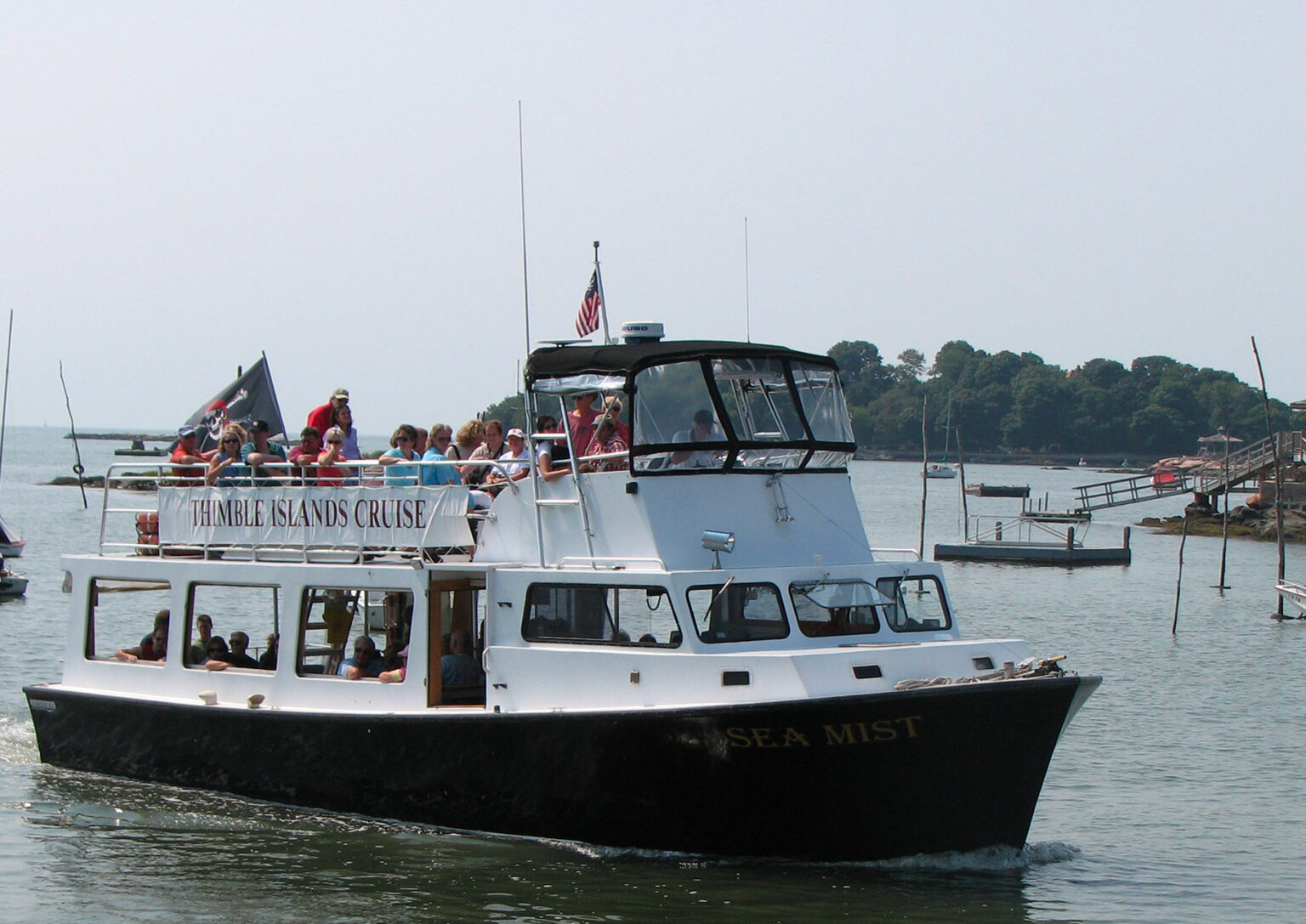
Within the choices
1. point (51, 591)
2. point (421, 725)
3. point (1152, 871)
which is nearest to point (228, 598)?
point (51, 591)

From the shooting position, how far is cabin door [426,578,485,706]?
14.1m

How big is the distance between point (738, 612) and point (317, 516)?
4.62 metres

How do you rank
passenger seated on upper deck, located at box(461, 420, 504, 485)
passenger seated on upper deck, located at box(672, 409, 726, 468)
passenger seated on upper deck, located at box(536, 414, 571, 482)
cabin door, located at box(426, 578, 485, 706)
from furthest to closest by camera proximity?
passenger seated on upper deck, located at box(461, 420, 504, 485)
cabin door, located at box(426, 578, 485, 706)
passenger seated on upper deck, located at box(536, 414, 571, 482)
passenger seated on upper deck, located at box(672, 409, 726, 468)

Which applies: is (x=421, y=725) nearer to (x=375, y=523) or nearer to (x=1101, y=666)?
(x=375, y=523)

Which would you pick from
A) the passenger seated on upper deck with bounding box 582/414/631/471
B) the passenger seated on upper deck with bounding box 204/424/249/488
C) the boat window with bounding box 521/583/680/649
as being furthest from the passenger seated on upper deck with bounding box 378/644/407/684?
the passenger seated on upper deck with bounding box 204/424/249/488

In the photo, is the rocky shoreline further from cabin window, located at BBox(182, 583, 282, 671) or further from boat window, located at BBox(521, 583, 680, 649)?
boat window, located at BBox(521, 583, 680, 649)

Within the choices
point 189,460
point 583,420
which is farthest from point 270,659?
point 583,420

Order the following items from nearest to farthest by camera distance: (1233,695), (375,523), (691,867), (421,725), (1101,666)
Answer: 1. (691,867)
2. (421,725)
3. (375,523)
4. (1233,695)
5. (1101,666)

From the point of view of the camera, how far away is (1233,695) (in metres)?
26.9

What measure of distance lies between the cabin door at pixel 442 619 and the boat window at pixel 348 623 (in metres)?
0.35

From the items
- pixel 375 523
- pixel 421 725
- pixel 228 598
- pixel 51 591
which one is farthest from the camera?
pixel 51 591

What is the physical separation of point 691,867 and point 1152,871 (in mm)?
4621

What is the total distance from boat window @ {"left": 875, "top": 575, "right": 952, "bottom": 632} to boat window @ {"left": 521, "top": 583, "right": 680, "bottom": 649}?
215 cm

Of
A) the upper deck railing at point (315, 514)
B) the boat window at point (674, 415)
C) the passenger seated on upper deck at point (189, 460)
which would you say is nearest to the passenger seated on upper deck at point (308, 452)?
the upper deck railing at point (315, 514)
